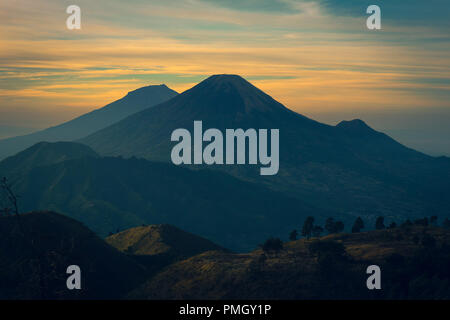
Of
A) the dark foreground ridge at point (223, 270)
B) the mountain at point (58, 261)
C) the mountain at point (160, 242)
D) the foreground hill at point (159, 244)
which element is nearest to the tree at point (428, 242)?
the dark foreground ridge at point (223, 270)

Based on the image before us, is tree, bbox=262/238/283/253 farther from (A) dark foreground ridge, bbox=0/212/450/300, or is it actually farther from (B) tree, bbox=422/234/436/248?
(B) tree, bbox=422/234/436/248

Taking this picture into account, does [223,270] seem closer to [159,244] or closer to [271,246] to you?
[271,246]

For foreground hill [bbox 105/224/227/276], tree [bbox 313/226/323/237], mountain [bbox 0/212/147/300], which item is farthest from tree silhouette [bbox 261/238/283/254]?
tree [bbox 313/226/323/237]

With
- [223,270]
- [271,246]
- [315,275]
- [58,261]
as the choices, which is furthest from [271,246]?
[58,261]

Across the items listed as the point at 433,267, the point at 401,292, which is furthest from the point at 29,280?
the point at 433,267

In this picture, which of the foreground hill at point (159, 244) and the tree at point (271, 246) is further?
the foreground hill at point (159, 244)

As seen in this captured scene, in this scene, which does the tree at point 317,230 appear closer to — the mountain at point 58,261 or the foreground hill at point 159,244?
the foreground hill at point 159,244
